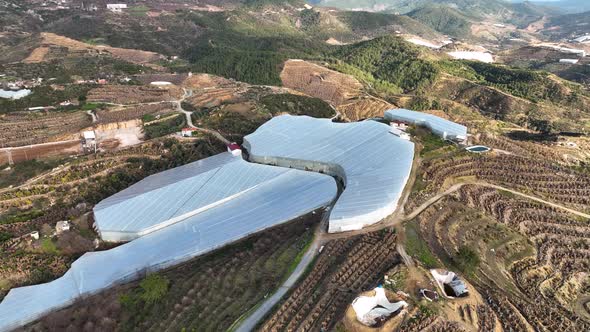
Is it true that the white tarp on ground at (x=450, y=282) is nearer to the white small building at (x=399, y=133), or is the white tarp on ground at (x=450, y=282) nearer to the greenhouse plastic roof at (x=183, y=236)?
the greenhouse plastic roof at (x=183, y=236)

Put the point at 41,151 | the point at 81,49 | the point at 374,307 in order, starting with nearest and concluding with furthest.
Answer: the point at 374,307 → the point at 41,151 → the point at 81,49

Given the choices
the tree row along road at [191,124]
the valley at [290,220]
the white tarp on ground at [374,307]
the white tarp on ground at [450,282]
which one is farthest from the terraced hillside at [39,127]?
the white tarp on ground at [450,282]

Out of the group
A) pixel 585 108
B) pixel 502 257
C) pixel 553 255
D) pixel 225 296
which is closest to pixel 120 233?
pixel 225 296

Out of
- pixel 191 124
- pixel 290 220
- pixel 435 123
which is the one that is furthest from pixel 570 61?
pixel 290 220

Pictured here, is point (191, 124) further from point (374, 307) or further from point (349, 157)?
point (374, 307)

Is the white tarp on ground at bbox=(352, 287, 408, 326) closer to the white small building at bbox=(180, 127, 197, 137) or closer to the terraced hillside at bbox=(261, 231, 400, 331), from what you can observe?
the terraced hillside at bbox=(261, 231, 400, 331)

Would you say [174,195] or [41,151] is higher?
[174,195]

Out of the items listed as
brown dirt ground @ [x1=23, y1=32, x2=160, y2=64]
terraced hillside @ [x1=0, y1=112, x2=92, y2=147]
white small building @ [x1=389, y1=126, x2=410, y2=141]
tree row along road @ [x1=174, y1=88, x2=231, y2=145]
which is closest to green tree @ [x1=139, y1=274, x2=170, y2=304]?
tree row along road @ [x1=174, y1=88, x2=231, y2=145]

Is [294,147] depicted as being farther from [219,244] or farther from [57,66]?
[57,66]
